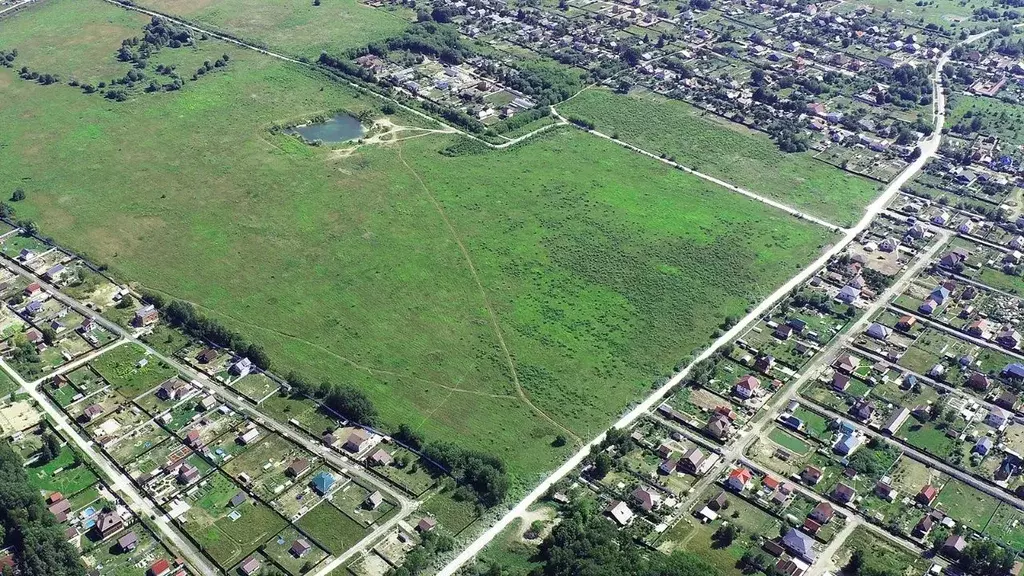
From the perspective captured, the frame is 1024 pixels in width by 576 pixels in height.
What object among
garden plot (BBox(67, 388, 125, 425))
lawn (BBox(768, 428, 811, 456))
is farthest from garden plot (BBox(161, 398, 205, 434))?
lawn (BBox(768, 428, 811, 456))

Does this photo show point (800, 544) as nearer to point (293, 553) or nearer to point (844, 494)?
point (844, 494)

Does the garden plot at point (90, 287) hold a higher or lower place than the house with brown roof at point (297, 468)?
lower

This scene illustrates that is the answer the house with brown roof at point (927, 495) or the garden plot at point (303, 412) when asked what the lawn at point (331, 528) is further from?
the house with brown roof at point (927, 495)

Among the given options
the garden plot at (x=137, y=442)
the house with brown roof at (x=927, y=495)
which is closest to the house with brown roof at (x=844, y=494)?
the house with brown roof at (x=927, y=495)

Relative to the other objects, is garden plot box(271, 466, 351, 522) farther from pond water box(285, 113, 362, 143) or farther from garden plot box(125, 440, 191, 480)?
pond water box(285, 113, 362, 143)

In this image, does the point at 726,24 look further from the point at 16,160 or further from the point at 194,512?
the point at 194,512

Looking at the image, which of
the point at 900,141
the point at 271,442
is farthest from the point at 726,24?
the point at 271,442
